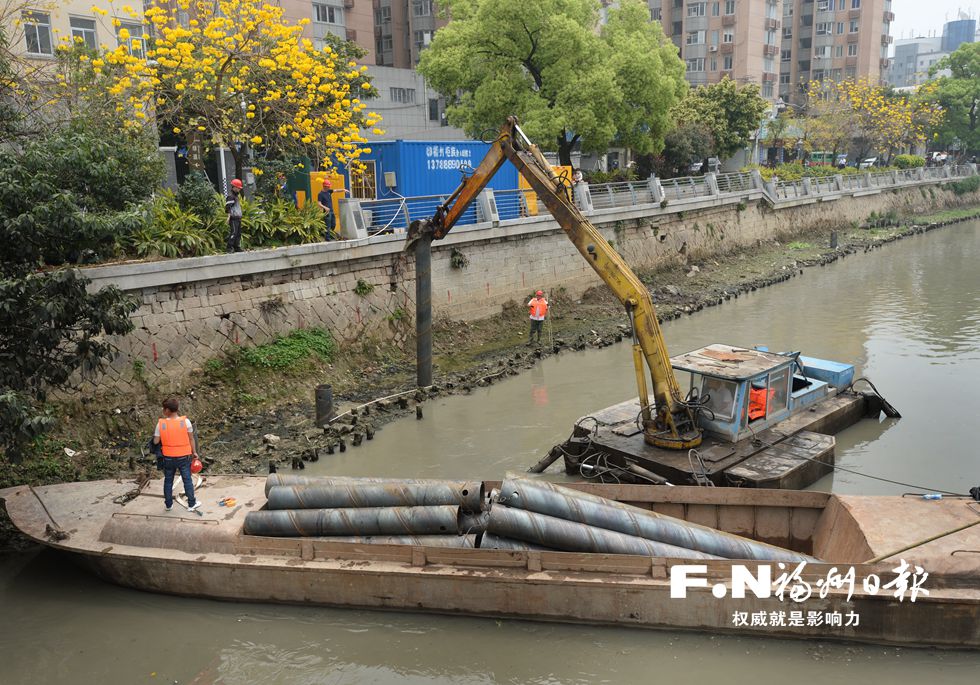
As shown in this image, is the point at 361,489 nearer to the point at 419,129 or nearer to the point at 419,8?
the point at 419,129

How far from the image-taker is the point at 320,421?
1603 cm

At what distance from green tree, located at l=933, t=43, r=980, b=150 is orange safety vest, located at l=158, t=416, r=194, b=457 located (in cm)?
6692

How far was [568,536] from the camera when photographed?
9.12m

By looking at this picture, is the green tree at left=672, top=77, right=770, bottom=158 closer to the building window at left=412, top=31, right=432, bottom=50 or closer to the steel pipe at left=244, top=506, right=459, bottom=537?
the building window at left=412, top=31, right=432, bottom=50

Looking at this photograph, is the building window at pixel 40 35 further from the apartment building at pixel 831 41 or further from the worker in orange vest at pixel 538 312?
the apartment building at pixel 831 41

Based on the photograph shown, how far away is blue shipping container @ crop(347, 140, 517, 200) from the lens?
24.2 m

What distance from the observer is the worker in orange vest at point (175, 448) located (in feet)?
32.6

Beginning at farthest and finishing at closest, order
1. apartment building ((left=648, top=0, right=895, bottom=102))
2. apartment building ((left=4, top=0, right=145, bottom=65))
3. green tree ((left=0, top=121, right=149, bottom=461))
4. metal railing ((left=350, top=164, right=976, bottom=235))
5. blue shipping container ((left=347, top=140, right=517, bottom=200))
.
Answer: apartment building ((left=648, top=0, right=895, bottom=102)) < blue shipping container ((left=347, top=140, right=517, bottom=200)) < apartment building ((left=4, top=0, right=145, bottom=65)) < metal railing ((left=350, top=164, right=976, bottom=235)) < green tree ((left=0, top=121, right=149, bottom=461))

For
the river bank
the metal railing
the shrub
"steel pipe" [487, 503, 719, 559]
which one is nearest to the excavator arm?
"steel pipe" [487, 503, 719, 559]

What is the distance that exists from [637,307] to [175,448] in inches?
272

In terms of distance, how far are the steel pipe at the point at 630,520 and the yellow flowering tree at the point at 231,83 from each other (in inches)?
554

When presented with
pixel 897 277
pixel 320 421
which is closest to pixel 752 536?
pixel 320 421

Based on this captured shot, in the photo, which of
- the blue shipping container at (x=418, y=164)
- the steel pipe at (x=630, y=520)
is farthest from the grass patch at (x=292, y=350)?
the steel pipe at (x=630, y=520)

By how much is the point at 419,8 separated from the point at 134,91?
4161cm
